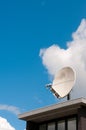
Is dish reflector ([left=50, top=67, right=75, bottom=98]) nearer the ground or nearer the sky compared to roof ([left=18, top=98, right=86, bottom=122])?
nearer the sky

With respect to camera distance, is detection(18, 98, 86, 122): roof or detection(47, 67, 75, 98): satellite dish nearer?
detection(18, 98, 86, 122): roof

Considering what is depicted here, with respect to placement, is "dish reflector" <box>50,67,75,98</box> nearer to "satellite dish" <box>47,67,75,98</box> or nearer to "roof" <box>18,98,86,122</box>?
"satellite dish" <box>47,67,75,98</box>

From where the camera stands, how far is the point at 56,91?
27.2 meters

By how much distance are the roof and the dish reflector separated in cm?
153

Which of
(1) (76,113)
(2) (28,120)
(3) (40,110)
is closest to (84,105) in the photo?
(1) (76,113)

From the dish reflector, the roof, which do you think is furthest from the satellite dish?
the roof

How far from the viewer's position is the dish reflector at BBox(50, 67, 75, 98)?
87.3 ft

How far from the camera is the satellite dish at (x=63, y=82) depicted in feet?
87.3

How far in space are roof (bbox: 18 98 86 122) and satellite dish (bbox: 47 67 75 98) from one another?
5.02 ft

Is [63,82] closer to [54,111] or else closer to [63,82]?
[63,82]

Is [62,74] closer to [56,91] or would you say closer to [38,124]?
[56,91]

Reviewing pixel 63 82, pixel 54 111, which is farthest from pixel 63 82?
pixel 54 111

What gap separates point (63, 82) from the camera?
2720 centimetres

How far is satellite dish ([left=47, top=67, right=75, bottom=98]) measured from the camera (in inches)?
1048
